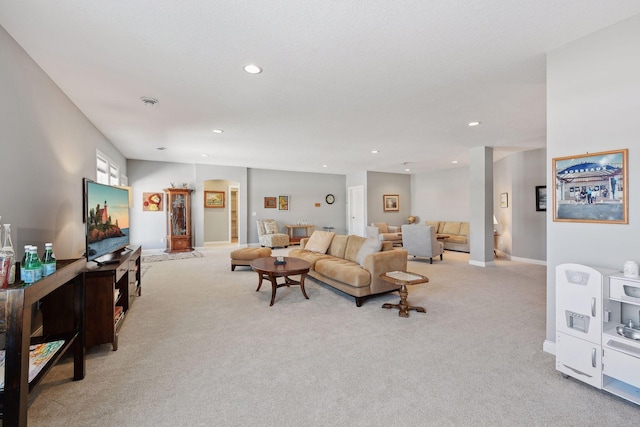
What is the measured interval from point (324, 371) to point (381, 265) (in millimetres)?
1958

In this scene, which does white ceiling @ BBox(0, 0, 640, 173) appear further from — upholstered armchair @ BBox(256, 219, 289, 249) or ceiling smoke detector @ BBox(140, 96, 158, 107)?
upholstered armchair @ BBox(256, 219, 289, 249)

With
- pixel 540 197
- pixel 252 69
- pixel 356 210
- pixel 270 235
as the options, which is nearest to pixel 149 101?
pixel 252 69

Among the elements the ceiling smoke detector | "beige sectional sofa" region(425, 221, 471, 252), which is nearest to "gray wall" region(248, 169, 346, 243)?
"beige sectional sofa" region(425, 221, 471, 252)

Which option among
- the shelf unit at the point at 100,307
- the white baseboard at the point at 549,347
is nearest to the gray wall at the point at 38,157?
the shelf unit at the point at 100,307

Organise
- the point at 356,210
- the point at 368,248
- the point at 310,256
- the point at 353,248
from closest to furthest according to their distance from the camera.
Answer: the point at 368,248 < the point at 353,248 < the point at 310,256 < the point at 356,210

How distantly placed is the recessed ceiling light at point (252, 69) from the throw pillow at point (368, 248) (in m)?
2.73

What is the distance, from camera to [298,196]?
10.6 metres

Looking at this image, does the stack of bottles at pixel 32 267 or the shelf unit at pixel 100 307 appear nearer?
the stack of bottles at pixel 32 267

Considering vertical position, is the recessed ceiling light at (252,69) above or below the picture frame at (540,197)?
above

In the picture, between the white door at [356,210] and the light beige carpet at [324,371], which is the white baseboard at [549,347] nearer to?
the light beige carpet at [324,371]

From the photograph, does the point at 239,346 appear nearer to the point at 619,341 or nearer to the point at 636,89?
the point at 619,341

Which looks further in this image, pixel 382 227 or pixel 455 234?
pixel 382 227

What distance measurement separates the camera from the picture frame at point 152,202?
326 inches

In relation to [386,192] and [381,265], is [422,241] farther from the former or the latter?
[386,192]
